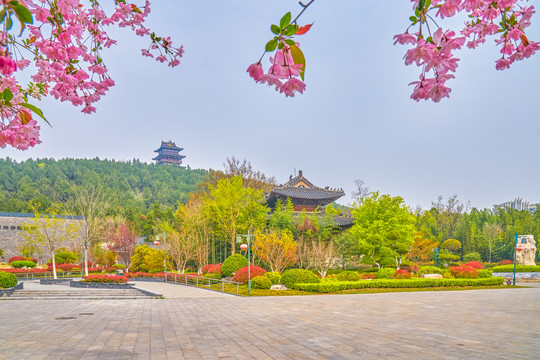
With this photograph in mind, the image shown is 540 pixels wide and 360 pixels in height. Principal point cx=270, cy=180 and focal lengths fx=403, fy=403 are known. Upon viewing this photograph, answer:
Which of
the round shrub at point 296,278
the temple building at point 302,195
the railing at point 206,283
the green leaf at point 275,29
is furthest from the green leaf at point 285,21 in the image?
the temple building at point 302,195

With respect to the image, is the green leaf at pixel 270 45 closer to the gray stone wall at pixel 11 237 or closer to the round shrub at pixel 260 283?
the round shrub at pixel 260 283

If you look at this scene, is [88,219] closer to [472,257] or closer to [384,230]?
[384,230]

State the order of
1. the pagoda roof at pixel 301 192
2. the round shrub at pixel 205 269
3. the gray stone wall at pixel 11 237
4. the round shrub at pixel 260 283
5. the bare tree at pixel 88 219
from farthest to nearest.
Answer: the gray stone wall at pixel 11 237 < the pagoda roof at pixel 301 192 < the round shrub at pixel 205 269 < the bare tree at pixel 88 219 < the round shrub at pixel 260 283

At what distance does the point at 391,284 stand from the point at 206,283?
10.0m

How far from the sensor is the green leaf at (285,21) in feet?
5.01

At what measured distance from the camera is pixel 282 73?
1681 mm

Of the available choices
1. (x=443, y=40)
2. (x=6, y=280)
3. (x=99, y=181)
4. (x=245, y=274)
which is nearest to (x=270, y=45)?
(x=443, y=40)

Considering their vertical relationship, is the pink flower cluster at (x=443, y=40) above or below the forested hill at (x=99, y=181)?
below

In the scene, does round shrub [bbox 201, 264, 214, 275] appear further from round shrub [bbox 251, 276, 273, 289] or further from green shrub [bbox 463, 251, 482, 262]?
green shrub [bbox 463, 251, 482, 262]

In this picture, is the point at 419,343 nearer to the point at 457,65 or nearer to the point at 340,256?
the point at 457,65

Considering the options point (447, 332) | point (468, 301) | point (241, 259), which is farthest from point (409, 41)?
point (241, 259)

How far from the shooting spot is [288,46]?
166 cm

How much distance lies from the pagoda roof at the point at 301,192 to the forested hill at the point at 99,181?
81.1ft

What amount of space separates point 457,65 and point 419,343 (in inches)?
244
